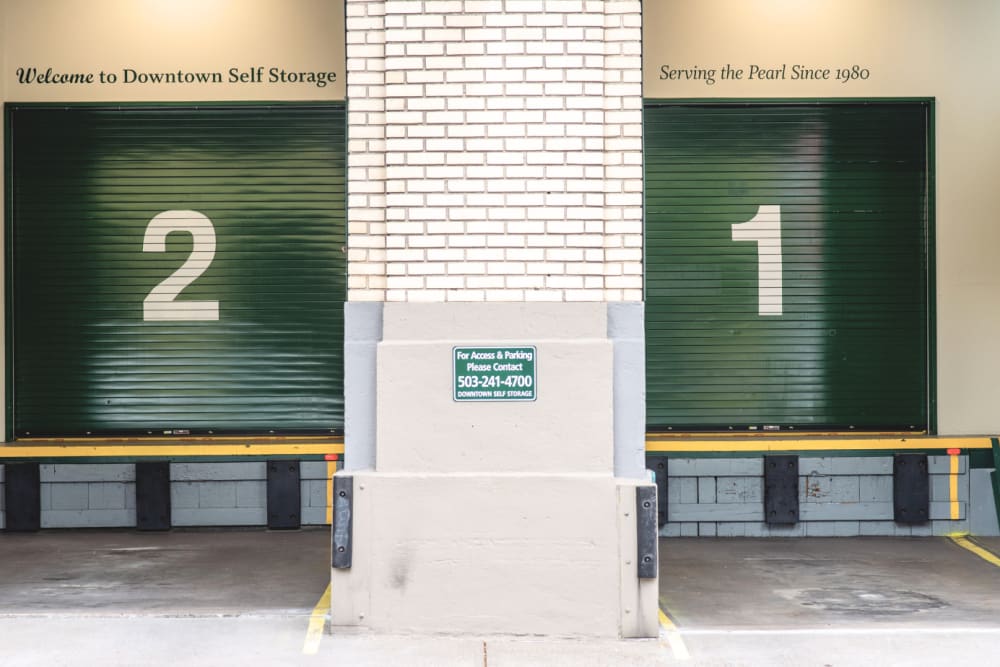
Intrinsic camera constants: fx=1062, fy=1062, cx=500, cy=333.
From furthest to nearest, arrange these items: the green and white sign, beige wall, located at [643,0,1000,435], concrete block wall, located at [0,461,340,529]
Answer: beige wall, located at [643,0,1000,435] < concrete block wall, located at [0,461,340,529] < the green and white sign

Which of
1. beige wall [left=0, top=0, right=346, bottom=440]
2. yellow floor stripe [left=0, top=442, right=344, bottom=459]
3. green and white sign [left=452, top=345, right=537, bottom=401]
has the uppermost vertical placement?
beige wall [left=0, top=0, right=346, bottom=440]

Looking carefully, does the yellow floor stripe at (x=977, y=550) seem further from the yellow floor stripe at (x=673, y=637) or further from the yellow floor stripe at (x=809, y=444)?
the yellow floor stripe at (x=673, y=637)

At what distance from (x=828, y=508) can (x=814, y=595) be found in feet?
8.07

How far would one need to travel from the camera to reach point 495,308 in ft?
22.0

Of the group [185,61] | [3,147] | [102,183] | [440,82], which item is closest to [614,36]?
[440,82]

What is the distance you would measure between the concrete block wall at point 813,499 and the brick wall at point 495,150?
3.92 meters

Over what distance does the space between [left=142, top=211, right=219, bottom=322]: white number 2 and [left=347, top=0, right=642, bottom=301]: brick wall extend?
4.48 metres

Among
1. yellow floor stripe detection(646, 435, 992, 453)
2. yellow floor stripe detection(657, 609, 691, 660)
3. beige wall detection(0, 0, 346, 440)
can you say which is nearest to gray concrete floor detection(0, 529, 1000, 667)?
yellow floor stripe detection(657, 609, 691, 660)

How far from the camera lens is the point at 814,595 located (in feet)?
26.0

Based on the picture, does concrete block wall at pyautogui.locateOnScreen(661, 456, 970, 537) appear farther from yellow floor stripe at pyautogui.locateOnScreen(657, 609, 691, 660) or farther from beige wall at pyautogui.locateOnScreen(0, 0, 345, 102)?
beige wall at pyautogui.locateOnScreen(0, 0, 345, 102)

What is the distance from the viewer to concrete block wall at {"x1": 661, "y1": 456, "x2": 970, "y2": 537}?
33.4 feet

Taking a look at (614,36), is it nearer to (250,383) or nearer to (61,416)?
(250,383)

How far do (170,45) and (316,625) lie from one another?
6.38 metres

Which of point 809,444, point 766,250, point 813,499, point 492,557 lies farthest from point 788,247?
point 492,557
